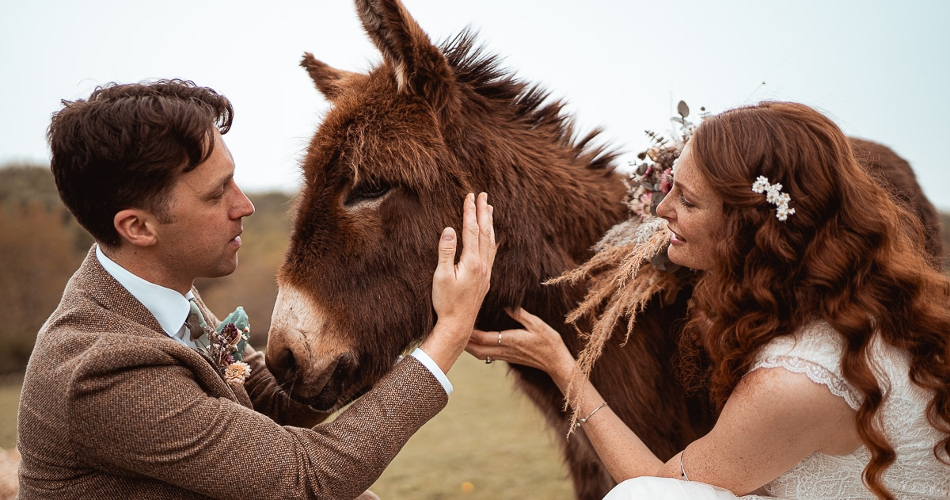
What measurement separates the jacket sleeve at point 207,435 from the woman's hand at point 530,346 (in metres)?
0.48

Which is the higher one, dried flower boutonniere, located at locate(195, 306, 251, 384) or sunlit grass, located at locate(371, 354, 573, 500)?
dried flower boutonniere, located at locate(195, 306, 251, 384)

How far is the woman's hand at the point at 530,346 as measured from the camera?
87.0 inches

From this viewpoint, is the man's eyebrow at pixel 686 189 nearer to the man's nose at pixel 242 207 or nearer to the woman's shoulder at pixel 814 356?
the woman's shoulder at pixel 814 356

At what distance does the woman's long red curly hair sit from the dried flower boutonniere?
63.8 inches

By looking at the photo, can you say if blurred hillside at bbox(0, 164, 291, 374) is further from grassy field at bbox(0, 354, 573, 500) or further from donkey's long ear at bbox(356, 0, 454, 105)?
donkey's long ear at bbox(356, 0, 454, 105)

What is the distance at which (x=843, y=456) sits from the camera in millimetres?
1954

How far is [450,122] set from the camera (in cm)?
219

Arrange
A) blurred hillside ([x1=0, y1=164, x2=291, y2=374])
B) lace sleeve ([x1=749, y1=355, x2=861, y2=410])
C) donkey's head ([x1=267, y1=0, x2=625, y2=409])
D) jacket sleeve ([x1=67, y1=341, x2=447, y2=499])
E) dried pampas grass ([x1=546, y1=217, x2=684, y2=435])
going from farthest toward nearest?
blurred hillside ([x1=0, y1=164, x2=291, y2=374]), dried pampas grass ([x1=546, y1=217, x2=684, y2=435]), donkey's head ([x1=267, y1=0, x2=625, y2=409]), lace sleeve ([x1=749, y1=355, x2=861, y2=410]), jacket sleeve ([x1=67, y1=341, x2=447, y2=499])

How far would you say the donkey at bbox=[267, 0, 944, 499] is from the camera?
6.65 ft

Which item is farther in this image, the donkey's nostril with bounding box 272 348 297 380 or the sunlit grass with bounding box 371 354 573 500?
the sunlit grass with bounding box 371 354 573 500

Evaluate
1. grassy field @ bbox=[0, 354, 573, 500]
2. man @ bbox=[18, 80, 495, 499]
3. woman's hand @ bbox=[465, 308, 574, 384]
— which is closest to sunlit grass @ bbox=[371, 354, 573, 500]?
grassy field @ bbox=[0, 354, 573, 500]

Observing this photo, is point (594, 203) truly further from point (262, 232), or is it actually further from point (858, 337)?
point (262, 232)

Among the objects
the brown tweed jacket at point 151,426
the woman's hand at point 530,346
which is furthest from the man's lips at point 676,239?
the brown tweed jacket at point 151,426

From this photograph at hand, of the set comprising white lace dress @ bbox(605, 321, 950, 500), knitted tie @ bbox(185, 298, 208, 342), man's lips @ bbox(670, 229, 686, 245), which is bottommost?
white lace dress @ bbox(605, 321, 950, 500)
